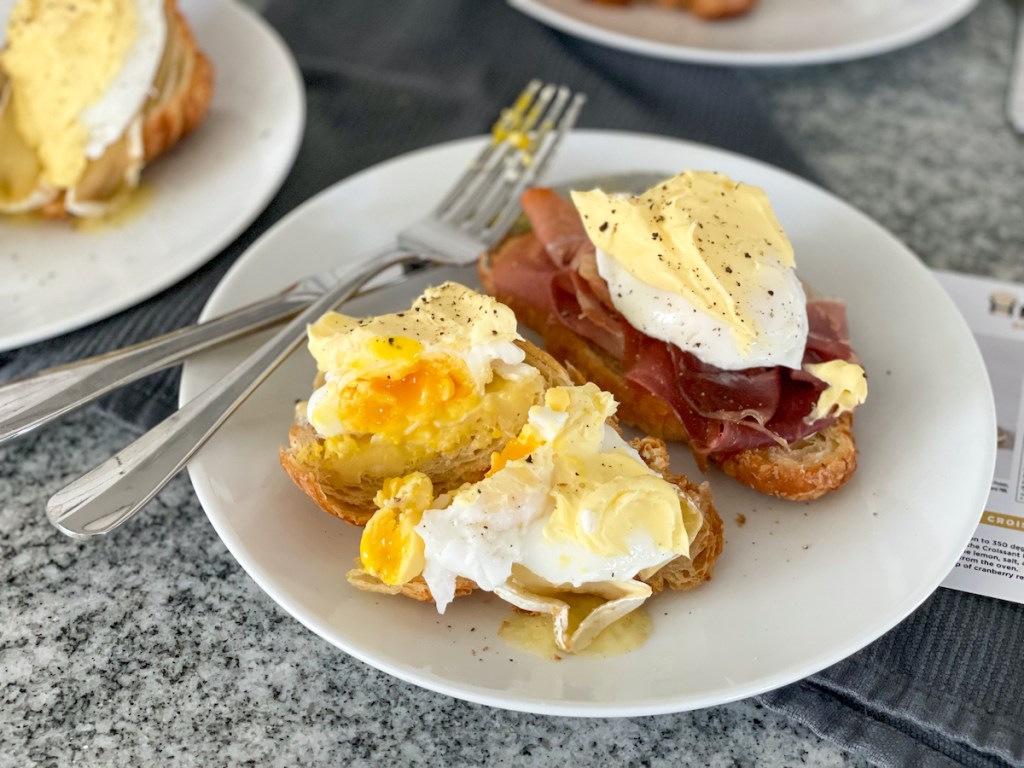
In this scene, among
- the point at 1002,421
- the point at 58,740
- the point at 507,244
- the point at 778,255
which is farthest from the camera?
the point at 507,244

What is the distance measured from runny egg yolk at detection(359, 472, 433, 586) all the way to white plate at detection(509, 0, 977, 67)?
7.18 feet

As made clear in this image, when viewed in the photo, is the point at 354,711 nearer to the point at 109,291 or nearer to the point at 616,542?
the point at 616,542

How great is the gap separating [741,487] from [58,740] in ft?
4.47

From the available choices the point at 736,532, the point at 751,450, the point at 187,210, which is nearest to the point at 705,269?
the point at 751,450

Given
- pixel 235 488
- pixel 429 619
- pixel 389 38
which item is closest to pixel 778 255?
pixel 429 619

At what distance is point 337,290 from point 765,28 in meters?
2.18

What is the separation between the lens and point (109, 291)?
240 centimetres

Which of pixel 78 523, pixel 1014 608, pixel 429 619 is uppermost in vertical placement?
pixel 78 523

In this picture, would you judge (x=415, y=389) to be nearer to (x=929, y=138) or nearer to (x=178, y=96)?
(x=178, y=96)

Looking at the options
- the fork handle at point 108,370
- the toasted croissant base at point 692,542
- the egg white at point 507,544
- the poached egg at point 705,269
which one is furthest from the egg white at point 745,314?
the fork handle at point 108,370

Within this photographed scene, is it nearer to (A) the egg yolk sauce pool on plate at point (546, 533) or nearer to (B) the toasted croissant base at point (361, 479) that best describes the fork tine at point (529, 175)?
(B) the toasted croissant base at point (361, 479)

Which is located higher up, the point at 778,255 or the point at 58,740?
the point at 778,255

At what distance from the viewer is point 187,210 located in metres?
2.71

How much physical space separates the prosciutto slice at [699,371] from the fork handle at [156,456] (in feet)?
1.84
